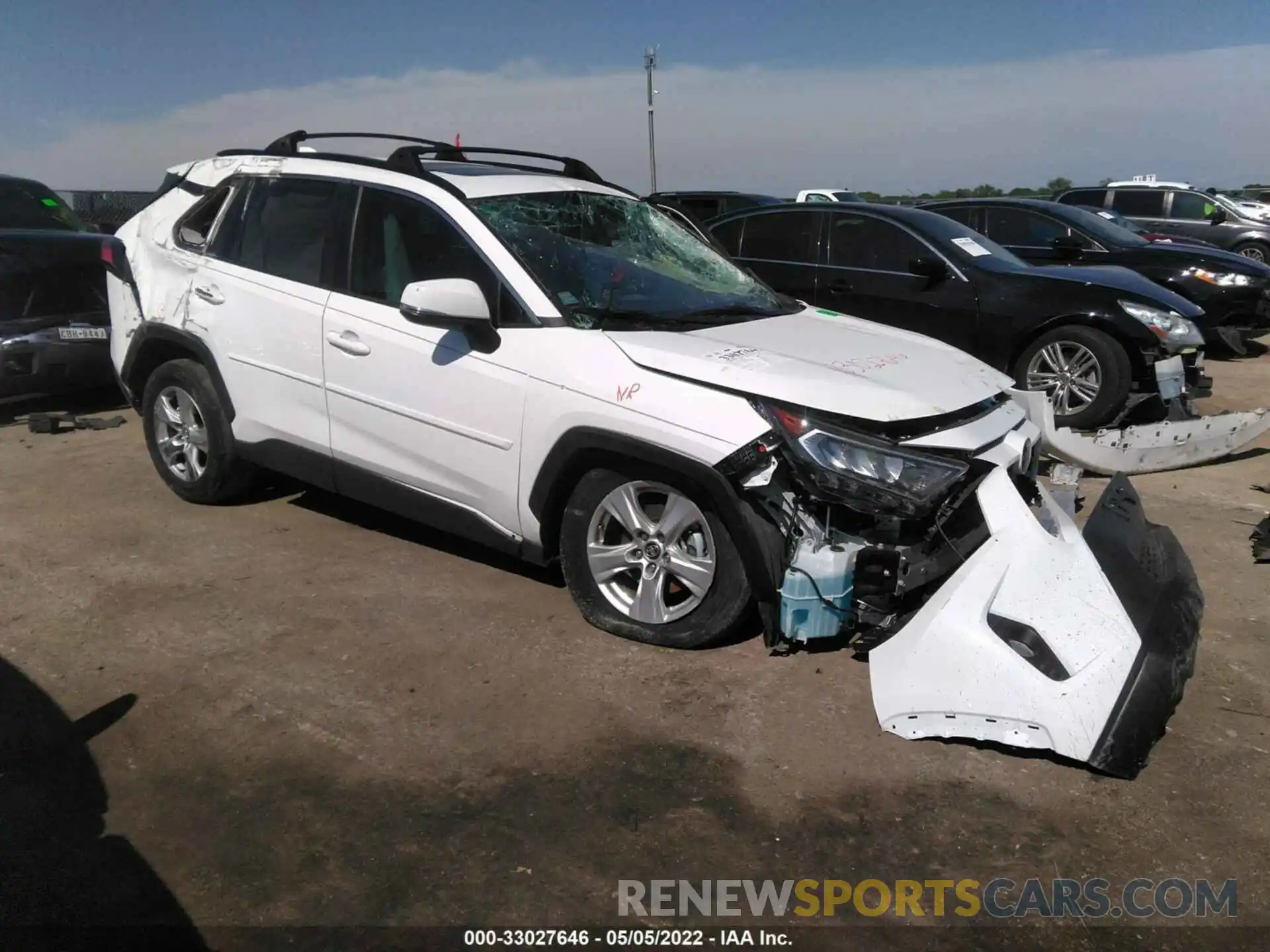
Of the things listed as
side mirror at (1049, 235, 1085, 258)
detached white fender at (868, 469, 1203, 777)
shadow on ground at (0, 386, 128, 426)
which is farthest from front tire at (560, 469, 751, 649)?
side mirror at (1049, 235, 1085, 258)

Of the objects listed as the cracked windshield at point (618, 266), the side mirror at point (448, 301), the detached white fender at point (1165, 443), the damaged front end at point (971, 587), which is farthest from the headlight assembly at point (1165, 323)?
the side mirror at point (448, 301)

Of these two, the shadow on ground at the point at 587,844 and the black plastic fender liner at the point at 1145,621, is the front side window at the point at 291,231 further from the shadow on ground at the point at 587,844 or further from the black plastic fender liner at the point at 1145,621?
the black plastic fender liner at the point at 1145,621

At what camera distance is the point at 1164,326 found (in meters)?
7.22

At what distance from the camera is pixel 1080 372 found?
7465 millimetres

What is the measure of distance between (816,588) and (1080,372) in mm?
4642

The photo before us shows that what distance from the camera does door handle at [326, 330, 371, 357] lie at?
15.1 feet

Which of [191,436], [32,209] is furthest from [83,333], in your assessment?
[191,436]

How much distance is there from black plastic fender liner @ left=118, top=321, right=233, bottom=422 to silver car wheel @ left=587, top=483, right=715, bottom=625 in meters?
2.31

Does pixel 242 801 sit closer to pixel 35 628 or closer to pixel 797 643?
pixel 35 628

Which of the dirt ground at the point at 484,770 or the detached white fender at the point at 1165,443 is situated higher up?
the detached white fender at the point at 1165,443

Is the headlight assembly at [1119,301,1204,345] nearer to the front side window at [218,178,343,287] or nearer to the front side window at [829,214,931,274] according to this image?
the front side window at [829,214,931,274]

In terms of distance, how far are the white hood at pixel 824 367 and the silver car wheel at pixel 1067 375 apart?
323 cm

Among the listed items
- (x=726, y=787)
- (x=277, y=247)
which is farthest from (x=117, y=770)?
A: (x=277, y=247)

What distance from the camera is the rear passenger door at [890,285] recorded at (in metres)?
7.70
